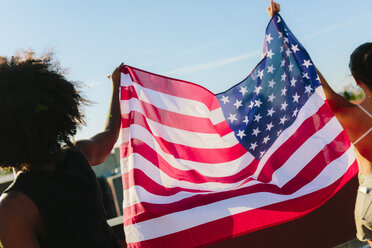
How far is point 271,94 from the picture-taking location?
3504mm

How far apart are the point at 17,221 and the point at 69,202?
0.23 meters

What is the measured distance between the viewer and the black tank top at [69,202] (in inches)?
59.2

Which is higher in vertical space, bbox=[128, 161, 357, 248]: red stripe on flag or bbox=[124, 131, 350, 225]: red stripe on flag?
bbox=[124, 131, 350, 225]: red stripe on flag

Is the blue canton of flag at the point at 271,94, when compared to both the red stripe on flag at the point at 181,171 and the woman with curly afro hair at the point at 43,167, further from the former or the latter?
the woman with curly afro hair at the point at 43,167

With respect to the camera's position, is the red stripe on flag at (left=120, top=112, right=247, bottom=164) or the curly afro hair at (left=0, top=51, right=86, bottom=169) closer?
the curly afro hair at (left=0, top=51, right=86, bottom=169)

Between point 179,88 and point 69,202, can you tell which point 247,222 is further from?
point 69,202

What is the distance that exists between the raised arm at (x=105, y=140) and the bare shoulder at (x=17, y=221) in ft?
1.88

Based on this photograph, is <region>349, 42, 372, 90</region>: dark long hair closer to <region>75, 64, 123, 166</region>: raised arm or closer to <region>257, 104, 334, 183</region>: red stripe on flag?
<region>257, 104, 334, 183</region>: red stripe on flag

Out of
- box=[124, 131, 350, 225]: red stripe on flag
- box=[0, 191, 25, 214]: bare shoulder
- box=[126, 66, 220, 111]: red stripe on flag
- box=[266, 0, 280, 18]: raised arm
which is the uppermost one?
box=[266, 0, 280, 18]: raised arm

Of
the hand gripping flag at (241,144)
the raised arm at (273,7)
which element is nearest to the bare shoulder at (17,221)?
the hand gripping flag at (241,144)

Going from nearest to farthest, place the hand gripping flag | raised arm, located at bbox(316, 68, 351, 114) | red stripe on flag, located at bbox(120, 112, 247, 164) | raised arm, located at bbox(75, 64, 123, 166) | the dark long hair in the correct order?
1. raised arm, located at bbox(75, 64, 123, 166)
2. the dark long hair
3. raised arm, located at bbox(316, 68, 351, 114)
4. the hand gripping flag
5. red stripe on flag, located at bbox(120, 112, 247, 164)

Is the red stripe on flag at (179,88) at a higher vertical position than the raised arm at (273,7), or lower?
lower

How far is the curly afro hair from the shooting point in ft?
5.03

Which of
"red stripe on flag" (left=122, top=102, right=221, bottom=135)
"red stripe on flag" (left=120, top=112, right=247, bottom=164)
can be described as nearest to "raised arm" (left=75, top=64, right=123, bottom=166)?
"red stripe on flag" (left=122, top=102, right=221, bottom=135)
